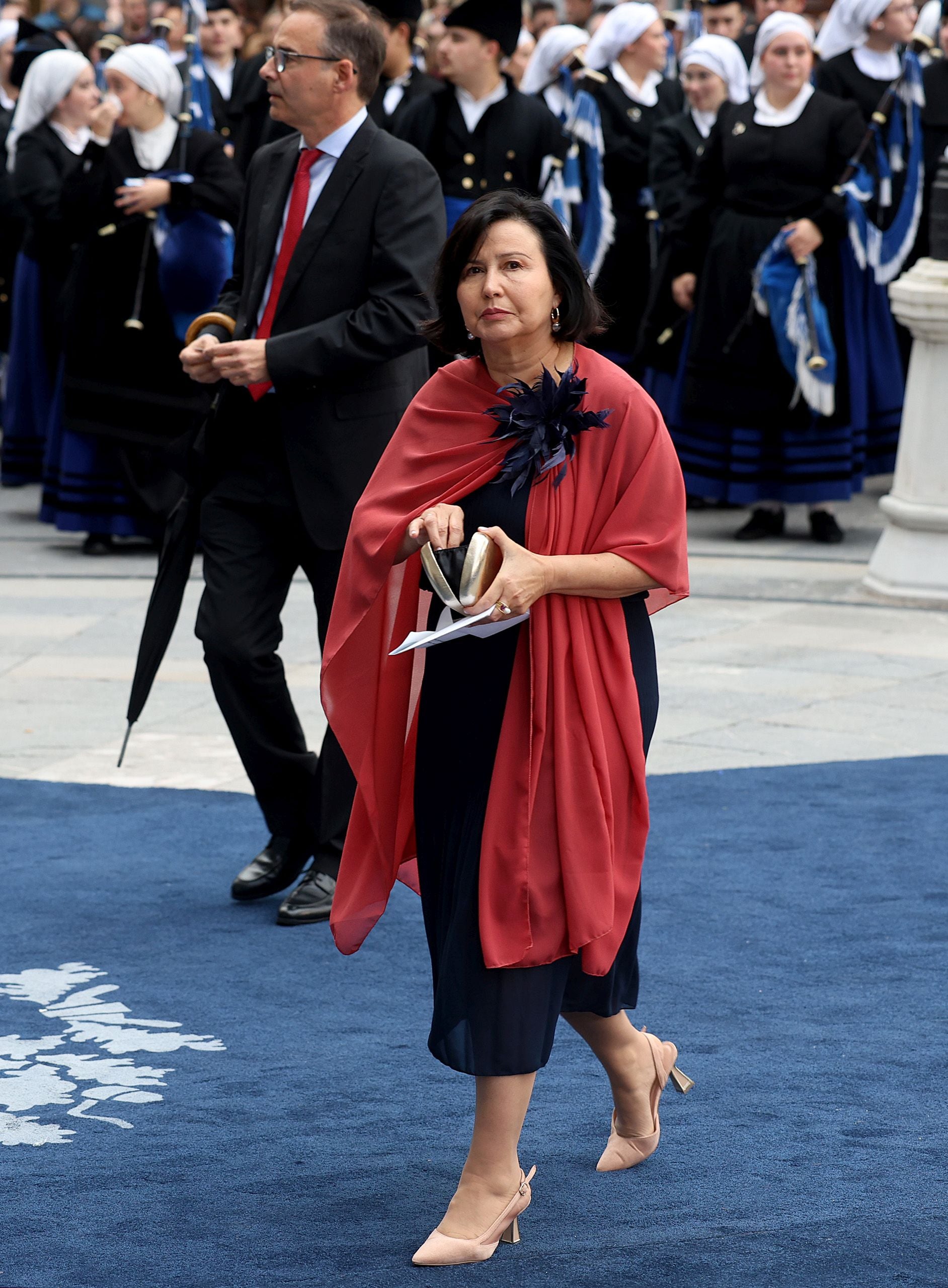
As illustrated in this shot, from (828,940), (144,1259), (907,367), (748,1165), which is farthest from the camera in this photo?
(907,367)

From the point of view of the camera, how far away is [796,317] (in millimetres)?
9070

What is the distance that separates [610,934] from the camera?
122 inches

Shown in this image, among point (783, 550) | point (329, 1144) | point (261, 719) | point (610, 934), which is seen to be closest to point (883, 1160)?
point (610, 934)

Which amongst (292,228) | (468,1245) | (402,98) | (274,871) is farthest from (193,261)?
(468,1245)

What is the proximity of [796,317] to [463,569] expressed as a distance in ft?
20.9

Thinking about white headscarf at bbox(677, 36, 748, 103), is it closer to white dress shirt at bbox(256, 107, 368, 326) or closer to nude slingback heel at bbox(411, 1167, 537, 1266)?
white dress shirt at bbox(256, 107, 368, 326)

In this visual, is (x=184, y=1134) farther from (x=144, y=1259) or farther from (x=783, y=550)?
(x=783, y=550)

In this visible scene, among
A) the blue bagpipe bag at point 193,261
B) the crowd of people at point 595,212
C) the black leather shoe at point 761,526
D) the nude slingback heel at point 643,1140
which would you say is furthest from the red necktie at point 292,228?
the black leather shoe at point 761,526

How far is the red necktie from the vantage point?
468cm

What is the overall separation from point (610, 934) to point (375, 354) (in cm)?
185

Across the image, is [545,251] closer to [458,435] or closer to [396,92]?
[458,435]

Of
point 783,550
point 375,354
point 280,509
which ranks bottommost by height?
point 783,550

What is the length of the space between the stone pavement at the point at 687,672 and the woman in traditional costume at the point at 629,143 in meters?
2.05

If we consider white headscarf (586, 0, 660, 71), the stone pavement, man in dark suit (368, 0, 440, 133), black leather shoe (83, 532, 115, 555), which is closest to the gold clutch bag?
the stone pavement
